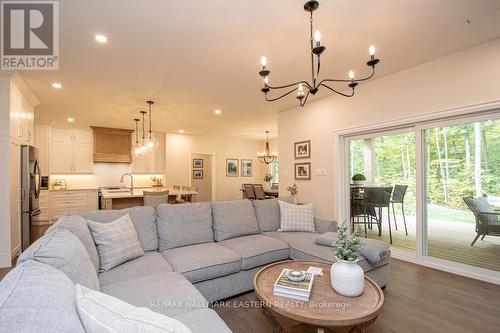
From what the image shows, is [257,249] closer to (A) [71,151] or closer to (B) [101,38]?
(B) [101,38]

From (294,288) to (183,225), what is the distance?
4.97 ft

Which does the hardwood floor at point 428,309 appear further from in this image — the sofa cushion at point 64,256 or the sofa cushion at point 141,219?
the sofa cushion at point 64,256

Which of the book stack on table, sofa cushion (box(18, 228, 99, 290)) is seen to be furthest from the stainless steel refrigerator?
the book stack on table

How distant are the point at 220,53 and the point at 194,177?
20.6 feet

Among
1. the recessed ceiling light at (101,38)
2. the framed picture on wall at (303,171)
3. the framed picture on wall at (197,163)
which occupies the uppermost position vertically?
the recessed ceiling light at (101,38)

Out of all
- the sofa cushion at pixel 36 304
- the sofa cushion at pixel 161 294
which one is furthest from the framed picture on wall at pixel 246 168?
the sofa cushion at pixel 36 304

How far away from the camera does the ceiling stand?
7.09 feet

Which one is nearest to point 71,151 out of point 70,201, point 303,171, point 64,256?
point 70,201

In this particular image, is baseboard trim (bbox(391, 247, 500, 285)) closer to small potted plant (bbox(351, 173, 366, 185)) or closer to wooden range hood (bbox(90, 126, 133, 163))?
small potted plant (bbox(351, 173, 366, 185))

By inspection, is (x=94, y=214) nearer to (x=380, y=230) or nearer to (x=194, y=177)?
(x=380, y=230)

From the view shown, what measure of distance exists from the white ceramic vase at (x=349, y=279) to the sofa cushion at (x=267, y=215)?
1737mm

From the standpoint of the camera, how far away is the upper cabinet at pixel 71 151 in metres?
6.60

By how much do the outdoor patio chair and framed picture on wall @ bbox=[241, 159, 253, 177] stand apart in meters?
7.27

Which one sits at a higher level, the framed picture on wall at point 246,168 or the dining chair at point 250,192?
the framed picture on wall at point 246,168
